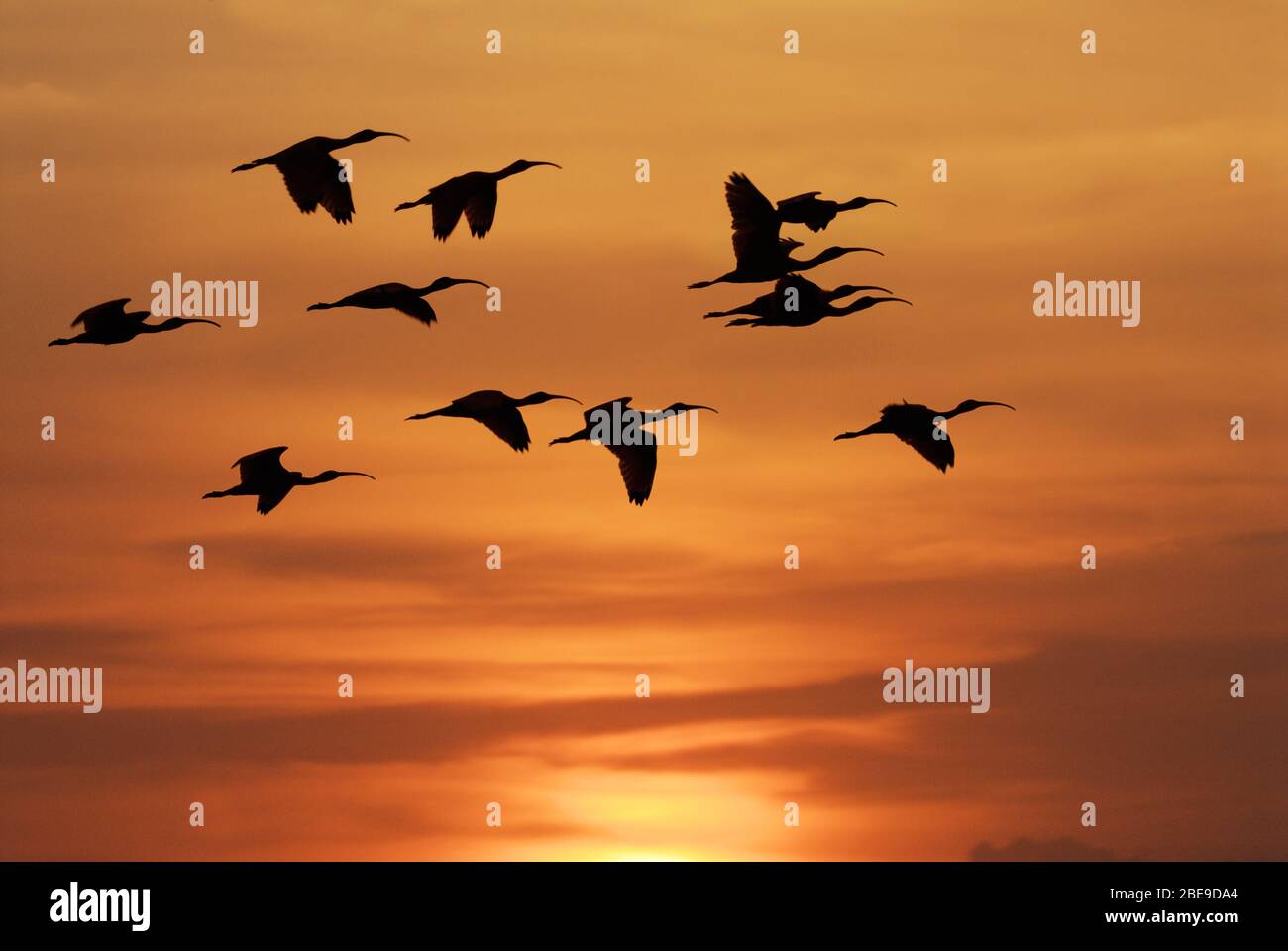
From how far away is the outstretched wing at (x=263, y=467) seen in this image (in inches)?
1718

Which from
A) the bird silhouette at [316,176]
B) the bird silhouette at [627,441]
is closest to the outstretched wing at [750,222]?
the bird silhouette at [627,441]

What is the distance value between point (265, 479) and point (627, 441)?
25.9 ft

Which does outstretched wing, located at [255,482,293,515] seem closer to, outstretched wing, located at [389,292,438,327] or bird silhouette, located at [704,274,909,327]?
outstretched wing, located at [389,292,438,327]

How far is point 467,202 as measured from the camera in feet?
138

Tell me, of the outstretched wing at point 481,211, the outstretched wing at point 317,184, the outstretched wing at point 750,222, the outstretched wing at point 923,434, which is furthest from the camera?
Result: the outstretched wing at point 923,434

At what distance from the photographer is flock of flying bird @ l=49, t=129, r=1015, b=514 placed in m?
41.3

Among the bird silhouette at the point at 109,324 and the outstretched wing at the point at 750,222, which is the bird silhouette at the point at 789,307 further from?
the bird silhouette at the point at 109,324

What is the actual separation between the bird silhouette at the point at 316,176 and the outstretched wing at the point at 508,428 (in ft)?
16.1
